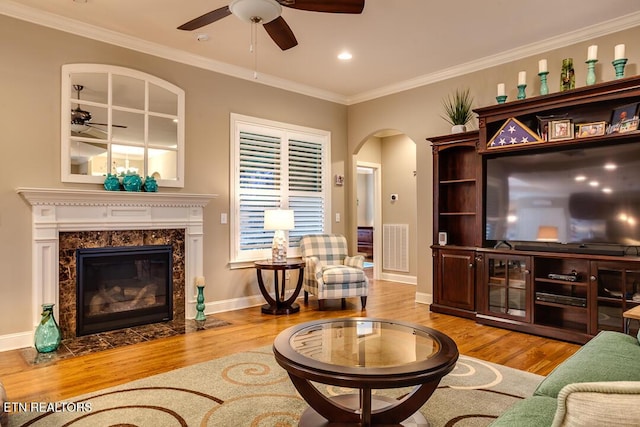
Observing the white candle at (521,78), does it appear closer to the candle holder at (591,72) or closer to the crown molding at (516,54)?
the crown molding at (516,54)

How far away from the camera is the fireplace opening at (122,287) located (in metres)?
3.91

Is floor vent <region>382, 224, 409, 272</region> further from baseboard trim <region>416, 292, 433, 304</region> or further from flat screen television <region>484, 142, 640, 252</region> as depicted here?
flat screen television <region>484, 142, 640, 252</region>

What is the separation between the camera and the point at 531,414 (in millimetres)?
1378

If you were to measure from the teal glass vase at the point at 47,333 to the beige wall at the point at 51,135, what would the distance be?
1.14ft

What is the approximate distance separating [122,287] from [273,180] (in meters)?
2.26

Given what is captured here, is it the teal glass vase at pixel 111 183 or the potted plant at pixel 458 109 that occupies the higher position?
the potted plant at pixel 458 109

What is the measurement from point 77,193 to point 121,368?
1.68m

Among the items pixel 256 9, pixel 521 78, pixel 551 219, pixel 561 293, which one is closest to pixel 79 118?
pixel 256 9

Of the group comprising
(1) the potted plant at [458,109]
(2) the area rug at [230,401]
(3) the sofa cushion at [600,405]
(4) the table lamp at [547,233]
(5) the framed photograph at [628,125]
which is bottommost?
(2) the area rug at [230,401]

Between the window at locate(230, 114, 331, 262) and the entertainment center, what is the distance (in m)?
1.86

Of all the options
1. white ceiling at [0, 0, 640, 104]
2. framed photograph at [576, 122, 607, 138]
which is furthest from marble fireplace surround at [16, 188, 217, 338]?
framed photograph at [576, 122, 607, 138]

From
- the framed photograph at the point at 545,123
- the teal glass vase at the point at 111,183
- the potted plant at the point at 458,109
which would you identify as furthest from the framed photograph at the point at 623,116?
the teal glass vase at the point at 111,183

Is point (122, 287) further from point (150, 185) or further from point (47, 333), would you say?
point (150, 185)

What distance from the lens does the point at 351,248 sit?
638 cm
